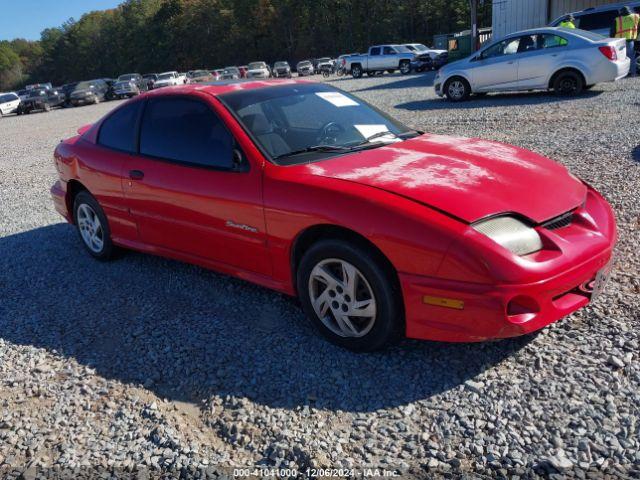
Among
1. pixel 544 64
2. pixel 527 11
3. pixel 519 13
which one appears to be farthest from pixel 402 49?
pixel 544 64

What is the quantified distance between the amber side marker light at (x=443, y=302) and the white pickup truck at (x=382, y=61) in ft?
96.2

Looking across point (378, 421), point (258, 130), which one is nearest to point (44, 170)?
point (258, 130)

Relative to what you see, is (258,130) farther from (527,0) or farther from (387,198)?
(527,0)

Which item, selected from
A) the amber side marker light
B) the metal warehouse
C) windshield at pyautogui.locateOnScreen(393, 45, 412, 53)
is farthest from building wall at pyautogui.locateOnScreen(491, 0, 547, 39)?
the amber side marker light

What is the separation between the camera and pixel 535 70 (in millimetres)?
12523

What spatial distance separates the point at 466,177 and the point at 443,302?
2.70 feet

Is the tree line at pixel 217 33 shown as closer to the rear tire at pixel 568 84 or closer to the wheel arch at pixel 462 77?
the wheel arch at pixel 462 77

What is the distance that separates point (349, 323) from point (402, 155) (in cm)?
116

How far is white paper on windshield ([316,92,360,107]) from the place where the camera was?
4.30 m

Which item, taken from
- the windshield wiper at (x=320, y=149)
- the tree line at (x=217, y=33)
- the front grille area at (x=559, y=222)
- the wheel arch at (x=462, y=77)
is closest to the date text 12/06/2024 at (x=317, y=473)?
the front grille area at (x=559, y=222)

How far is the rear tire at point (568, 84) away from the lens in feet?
39.9

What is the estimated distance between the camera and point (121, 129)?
4820 millimetres

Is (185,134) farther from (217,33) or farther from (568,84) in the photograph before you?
(217,33)

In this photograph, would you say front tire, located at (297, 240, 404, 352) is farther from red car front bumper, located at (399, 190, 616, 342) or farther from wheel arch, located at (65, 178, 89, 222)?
wheel arch, located at (65, 178, 89, 222)
